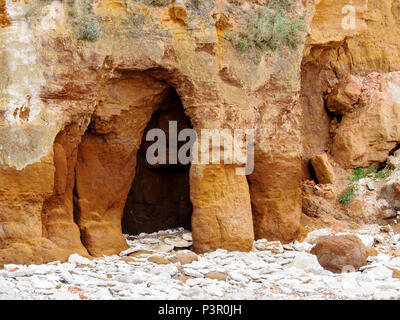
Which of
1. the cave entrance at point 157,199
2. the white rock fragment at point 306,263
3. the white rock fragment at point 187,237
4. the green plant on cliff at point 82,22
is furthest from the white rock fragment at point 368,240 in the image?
the green plant on cliff at point 82,22

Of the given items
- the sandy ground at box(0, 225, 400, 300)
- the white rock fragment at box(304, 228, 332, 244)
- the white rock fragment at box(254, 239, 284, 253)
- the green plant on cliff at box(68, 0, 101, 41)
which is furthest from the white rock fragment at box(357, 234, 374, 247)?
the green plant on cliff at box(68, 0, 101, 41)

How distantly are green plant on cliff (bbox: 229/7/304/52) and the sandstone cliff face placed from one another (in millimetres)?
123

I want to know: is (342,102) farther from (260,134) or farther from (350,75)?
(260,134)

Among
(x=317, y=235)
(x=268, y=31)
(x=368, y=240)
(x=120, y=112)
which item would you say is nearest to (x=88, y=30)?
(x=120, y=112)

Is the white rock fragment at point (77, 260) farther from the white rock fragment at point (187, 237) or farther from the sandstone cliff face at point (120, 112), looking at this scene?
the white rock fragment at point (187, 237)

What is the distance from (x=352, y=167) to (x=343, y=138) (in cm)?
60

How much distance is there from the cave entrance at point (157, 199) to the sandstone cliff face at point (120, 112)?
1588mm

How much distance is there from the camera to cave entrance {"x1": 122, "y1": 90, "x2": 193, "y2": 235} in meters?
11.8

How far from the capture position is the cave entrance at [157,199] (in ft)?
38.6

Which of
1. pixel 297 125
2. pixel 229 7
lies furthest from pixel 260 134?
pixel 229 7

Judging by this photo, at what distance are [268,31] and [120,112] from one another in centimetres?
267

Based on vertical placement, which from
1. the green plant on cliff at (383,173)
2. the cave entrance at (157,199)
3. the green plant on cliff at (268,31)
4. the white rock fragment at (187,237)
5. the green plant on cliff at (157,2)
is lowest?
the white rock fragment at (187,237)

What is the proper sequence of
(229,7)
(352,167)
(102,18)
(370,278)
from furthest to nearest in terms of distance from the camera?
(352,167) → (229,7) → (102,18) → (370,278)

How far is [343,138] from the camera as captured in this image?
12852 mm
